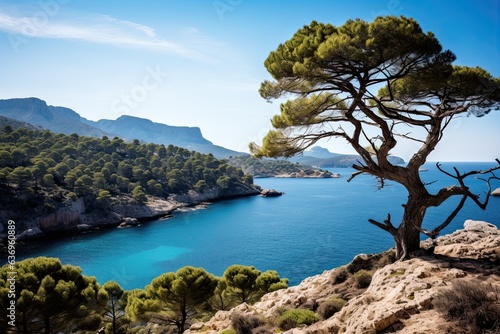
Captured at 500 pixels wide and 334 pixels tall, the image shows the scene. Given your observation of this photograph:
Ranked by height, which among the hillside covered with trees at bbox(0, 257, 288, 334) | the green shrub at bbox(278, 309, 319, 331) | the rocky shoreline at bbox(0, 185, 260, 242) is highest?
the green shrub at bbox(278, 309, 319, 331)

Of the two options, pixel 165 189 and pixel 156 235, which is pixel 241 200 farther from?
pixel 156 235

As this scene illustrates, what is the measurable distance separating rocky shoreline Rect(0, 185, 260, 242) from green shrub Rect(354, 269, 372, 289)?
4364 centimetres

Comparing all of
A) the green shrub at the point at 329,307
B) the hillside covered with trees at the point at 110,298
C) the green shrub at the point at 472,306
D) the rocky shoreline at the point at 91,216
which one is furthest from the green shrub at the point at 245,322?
the rocky shoreline at the point at 91,216

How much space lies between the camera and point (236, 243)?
3981 centimetres

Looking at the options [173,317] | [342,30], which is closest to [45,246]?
[173,317]

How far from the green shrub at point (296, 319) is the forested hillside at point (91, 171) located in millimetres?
46417

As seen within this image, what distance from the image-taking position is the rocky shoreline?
4012cm

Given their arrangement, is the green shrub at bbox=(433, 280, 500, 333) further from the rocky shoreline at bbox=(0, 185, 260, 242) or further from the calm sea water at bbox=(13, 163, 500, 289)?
the rocky shoreline at bbox=(0, 185, 260, 242)

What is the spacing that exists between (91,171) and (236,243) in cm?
3519

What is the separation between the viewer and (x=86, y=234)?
145 ft

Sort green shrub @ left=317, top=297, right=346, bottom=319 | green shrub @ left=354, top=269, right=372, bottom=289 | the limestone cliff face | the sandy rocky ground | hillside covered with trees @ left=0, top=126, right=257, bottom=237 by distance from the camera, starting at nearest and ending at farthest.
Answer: the sandy rocky ground → green shrub @ left=317, top=297, right=346, bottom=319 → green shrub @ left=354, top=269, right=372, bottom=289 → the limestone cliff face → hillside covered with trees @ left=0, top=126, right=257, bottom=237

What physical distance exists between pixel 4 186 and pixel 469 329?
5426 centimetres

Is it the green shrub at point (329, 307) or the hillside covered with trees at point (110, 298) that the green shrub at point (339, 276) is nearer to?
the green shrub at point (329, 307)

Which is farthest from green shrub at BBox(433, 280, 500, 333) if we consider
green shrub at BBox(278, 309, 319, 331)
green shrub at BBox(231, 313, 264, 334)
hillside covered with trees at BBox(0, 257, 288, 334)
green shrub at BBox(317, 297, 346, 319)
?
hillside covered with trees at BBox(0, 257, 288, 334)
